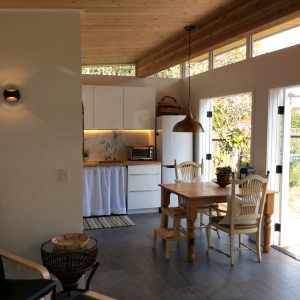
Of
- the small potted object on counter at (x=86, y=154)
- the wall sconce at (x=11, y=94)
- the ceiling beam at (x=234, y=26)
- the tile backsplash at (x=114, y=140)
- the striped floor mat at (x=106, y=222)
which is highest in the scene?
the ceiling beam at (x=234, y=26)

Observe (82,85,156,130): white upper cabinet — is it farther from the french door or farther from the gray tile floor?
the french door

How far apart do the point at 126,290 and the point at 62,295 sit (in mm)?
607

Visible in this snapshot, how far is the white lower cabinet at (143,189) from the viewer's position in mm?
6407

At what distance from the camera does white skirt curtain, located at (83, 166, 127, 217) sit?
6152 mm

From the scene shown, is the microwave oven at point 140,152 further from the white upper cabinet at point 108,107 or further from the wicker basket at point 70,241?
the wicker basket at point 70,241

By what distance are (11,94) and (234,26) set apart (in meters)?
2.34

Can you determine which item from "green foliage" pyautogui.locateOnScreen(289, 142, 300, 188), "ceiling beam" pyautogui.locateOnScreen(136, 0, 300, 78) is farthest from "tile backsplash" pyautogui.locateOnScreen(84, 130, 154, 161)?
"green foliage" pyautogui.locateOnScreen(289, 142, 300, 188)

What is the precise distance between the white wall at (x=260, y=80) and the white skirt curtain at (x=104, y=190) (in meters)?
2.23

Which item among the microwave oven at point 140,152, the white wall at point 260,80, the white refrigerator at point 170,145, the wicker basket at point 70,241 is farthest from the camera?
the microwave oven at point 140,152

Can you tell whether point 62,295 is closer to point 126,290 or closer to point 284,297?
point 126,290

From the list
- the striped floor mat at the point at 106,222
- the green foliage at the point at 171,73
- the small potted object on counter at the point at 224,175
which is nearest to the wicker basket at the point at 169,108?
the green foliage at the point at 171,73

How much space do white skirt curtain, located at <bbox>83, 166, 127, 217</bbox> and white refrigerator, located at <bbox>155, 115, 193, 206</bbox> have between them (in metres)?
0.79

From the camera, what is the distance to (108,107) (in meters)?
6.54

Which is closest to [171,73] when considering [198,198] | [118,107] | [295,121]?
[118,107]
